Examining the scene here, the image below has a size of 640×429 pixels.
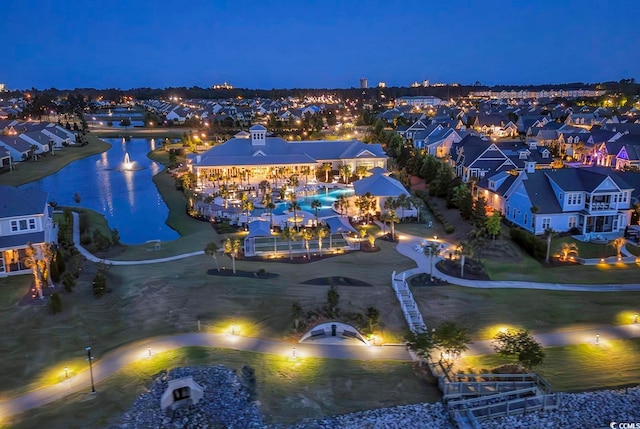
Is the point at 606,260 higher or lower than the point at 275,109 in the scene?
lower

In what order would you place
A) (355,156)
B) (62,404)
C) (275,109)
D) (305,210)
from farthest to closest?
1. (275,109)
2. (355,156)
3. (305,210)
4. (62,404)

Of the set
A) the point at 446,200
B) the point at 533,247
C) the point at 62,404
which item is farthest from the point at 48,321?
the point at 446,200

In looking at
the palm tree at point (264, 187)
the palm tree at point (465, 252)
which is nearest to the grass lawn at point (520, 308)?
the palm tree at point (465, 252)

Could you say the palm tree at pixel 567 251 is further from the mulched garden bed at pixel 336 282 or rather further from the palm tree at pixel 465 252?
the mulched garden bed at pixel 336 282

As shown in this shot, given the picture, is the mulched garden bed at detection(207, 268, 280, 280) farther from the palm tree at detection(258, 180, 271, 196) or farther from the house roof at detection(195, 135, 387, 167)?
the house roof at detection(195, 135, 387, 167)

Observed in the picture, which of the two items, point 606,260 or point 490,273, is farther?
point 606,260

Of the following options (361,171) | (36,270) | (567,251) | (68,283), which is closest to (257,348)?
(68,283)

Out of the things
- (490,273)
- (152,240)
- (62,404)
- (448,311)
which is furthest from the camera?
(152,240)

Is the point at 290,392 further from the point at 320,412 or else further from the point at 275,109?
the point at 275,109

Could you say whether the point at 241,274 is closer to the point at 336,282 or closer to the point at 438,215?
the point at 336,282
